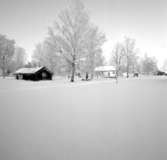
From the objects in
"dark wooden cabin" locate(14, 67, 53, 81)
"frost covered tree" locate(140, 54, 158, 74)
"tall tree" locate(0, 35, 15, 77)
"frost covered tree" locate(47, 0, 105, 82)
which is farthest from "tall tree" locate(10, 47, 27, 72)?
"frost covered tree" locate(140, 54, 158, 74)

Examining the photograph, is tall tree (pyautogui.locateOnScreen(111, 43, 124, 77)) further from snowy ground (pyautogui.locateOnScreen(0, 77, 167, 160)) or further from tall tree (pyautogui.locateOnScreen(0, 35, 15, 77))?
snowy ground (pyautogui.locateOnScreen(0, 77, 167, 160))

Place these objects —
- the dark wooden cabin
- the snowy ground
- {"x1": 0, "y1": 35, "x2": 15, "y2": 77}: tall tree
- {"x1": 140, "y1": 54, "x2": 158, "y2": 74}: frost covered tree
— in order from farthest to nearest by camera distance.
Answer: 1. {"x1": 140, "y1": 54, "x2": 158, "y2": 74}: frost covered tree
2. {"x1": 0, "y1": 35, "x2": 15, "y2": 77}: tall tree
3. the dark wooden cabin
4. the snowy ground

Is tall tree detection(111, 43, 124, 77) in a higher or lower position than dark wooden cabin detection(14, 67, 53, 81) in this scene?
higher

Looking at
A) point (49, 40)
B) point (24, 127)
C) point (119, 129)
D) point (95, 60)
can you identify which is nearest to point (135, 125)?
point (119, 129)

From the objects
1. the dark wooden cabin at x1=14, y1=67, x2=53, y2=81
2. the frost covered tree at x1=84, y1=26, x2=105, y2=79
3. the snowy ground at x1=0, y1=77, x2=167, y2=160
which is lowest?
the snowy ground at x1=0, y1=77, x2=167, y2=160

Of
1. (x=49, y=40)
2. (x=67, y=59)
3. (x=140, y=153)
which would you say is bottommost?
(x=140, y=153)

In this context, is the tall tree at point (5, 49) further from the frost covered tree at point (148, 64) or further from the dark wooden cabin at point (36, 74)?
the frost covered tree at point (148, 64)

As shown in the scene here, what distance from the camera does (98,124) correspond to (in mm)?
3592

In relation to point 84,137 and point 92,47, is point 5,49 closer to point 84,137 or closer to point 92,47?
point 92,47

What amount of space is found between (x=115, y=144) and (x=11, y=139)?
241 centimetres

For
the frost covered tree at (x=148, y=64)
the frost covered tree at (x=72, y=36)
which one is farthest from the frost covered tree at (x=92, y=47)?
the frost covered tree at (x=148, y=64)

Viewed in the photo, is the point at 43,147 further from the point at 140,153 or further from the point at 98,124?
the point at 140,153

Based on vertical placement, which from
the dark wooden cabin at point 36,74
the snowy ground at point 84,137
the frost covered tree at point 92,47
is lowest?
the snowy ground at point 84,137

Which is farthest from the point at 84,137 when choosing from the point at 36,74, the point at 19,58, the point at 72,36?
the point at 19,58
